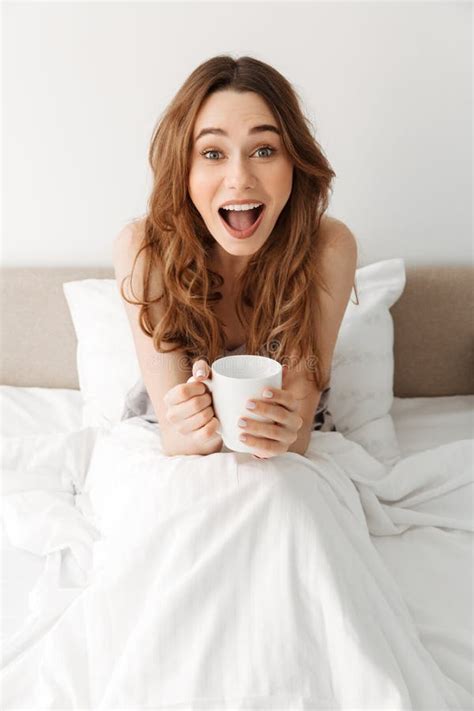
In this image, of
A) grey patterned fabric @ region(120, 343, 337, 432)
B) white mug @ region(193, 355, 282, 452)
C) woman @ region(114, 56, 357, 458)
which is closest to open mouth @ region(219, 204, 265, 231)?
woman @ region(114, 56, 357, 458)

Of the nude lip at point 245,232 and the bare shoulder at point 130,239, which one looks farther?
the bare shoulder at point 130,239

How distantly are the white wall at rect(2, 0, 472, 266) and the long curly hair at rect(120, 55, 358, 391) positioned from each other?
1.64 feet

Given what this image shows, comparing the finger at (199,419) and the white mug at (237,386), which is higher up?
the white mug at (237,386)

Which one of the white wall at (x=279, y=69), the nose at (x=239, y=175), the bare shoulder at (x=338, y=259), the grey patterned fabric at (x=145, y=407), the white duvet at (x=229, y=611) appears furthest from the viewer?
the white wall at (x=279, y=69)

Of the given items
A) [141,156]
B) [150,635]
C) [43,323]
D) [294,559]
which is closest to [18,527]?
[150,635]

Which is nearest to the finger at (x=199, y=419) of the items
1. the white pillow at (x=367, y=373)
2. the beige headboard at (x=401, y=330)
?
the white pillow at (x=367, y=373)

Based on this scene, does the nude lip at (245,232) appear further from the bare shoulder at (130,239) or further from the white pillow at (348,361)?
the white pillow at (348,361)

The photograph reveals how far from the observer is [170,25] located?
5.62 feet

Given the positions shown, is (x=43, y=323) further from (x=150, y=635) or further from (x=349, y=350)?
(x=150, y=635)

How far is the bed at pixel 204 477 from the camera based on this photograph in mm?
920

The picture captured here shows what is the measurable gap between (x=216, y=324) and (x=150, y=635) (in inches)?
25.3

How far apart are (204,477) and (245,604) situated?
20 centimetres

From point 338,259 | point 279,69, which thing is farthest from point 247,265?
point 279,69

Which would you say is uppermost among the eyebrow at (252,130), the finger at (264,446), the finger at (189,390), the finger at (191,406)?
the eyebrow at (252,130)
